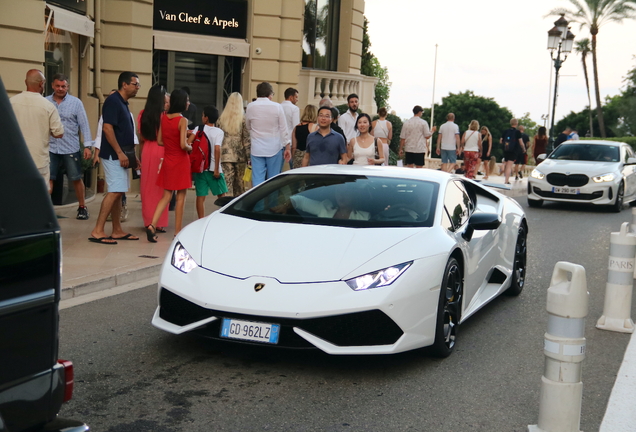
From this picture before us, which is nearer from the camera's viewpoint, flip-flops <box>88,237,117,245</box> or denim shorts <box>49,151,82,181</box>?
flip-flops <box>88,237,117,245</box>

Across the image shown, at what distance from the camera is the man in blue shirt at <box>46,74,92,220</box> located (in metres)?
10.9

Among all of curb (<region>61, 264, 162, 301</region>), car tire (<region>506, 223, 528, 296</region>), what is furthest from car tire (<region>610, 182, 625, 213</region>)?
curb (<region>61, 264, 162, 301</region>)

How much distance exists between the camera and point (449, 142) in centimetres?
2058

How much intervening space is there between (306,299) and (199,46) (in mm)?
15103

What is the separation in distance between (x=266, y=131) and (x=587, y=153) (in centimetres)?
974

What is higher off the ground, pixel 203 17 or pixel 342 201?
pixel 203 17

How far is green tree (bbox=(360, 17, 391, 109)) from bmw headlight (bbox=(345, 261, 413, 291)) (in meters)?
31.9

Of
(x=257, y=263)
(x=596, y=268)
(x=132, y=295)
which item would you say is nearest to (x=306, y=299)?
(x=257, y=263)

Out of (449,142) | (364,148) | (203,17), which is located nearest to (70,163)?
(364,148)

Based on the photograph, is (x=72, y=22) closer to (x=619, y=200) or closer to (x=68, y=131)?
(x=68, y=131)

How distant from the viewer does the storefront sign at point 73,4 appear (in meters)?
13.9

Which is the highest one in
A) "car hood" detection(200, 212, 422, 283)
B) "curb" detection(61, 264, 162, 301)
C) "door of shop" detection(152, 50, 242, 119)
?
"door of shop" detection(152, 50, 242, 119)

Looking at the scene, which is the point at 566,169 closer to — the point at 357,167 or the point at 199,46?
the point at 199,46

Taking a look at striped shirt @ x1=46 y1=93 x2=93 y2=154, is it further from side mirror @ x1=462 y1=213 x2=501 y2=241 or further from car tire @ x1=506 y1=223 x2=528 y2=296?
side mirror @ x1=462 y1=213 x2=501 y2=241
